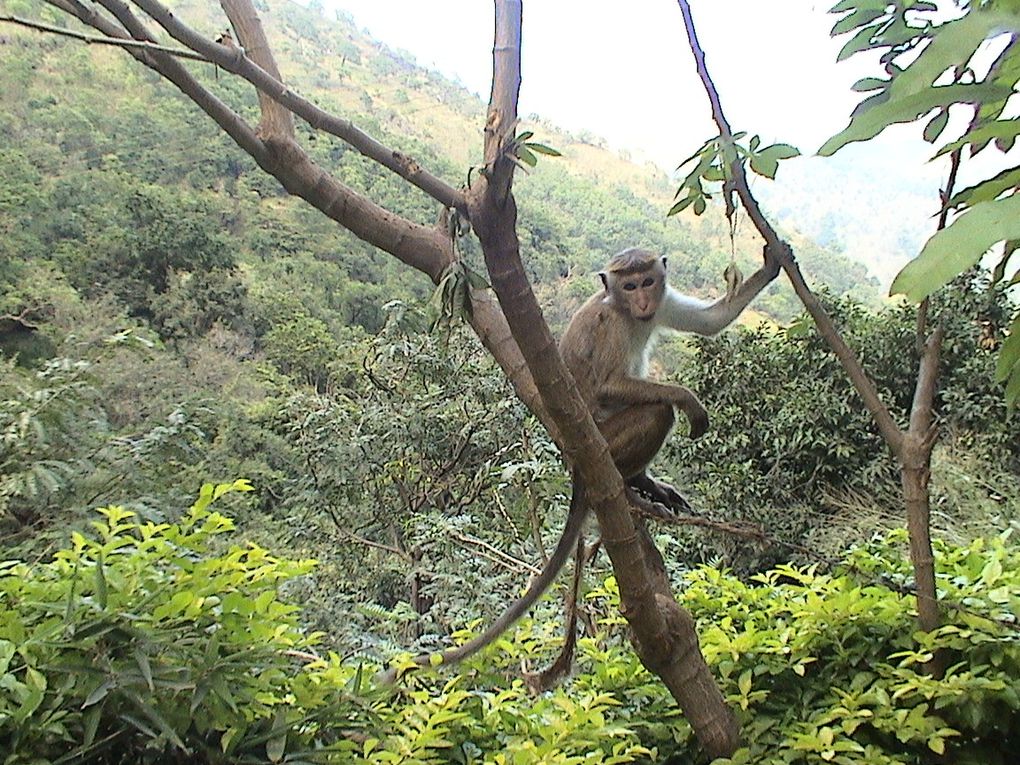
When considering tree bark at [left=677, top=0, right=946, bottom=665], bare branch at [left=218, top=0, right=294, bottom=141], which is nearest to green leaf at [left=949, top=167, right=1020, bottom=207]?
tree bark at [left=677, top=0, right=946, bottom=665]

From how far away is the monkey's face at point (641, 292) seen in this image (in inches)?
112

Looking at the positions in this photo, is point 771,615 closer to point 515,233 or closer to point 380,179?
point 515,233

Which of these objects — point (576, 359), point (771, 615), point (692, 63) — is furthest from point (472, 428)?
point (692, 63)

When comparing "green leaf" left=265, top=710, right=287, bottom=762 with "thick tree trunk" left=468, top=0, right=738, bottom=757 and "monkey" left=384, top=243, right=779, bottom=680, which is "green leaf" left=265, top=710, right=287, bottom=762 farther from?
"monkey" left=384, top=243, right=779, bottom=680

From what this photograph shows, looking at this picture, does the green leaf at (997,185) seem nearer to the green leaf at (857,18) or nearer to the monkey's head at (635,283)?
the green leaf at (857,18)

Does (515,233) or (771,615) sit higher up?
(515,233)

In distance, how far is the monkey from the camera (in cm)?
256

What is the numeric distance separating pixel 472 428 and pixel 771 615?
4051 mm

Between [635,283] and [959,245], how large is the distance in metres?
2.38

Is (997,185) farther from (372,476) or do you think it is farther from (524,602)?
(372,476)

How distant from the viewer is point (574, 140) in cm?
1653

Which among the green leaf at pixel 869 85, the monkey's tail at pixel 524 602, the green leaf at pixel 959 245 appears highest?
the green leaf at pixel 869 85

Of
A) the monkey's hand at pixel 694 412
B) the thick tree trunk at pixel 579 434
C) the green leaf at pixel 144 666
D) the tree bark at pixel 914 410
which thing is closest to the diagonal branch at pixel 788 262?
the tree bark at pixel 914 410

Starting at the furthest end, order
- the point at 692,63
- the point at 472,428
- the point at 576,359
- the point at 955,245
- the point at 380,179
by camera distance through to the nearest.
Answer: the point at 380,179 < the point at 472,428 < the point at 576,359 < the point at 692,63 < the point at 955,245
